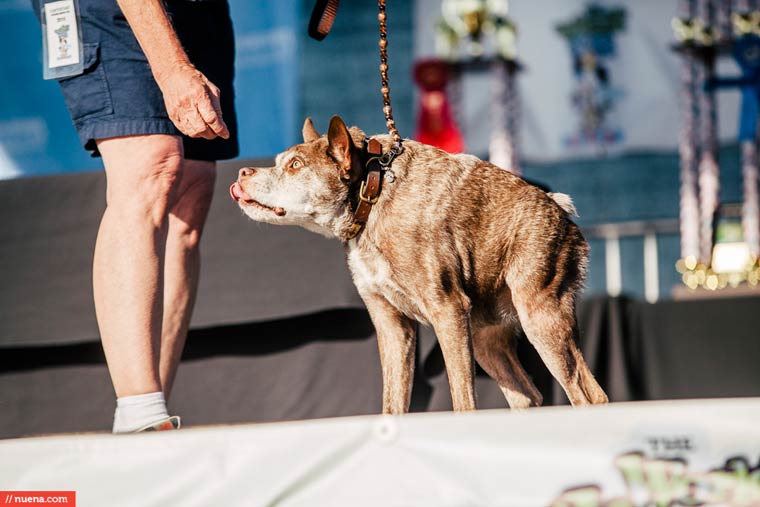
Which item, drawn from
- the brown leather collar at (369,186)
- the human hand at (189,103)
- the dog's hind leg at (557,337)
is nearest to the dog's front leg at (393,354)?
the brown leather collar at (369,186)

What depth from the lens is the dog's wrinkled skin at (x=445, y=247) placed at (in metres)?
2.13

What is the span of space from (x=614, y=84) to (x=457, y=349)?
529cm

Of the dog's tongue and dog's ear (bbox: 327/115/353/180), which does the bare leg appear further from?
dog's ear (bbox: 327/115/353/180)

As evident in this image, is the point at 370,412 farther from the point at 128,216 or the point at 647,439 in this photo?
the point at 647,439

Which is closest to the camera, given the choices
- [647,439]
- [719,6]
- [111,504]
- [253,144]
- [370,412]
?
[647,439]

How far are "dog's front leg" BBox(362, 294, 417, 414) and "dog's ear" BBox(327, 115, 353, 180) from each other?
34cm

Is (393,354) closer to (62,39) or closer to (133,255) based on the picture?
(133,255)

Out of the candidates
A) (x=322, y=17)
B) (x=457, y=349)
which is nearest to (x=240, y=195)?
(x=322, y=17)

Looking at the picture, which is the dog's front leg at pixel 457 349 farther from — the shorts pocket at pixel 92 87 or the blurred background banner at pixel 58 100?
the blurred background banner at pixel 58 100

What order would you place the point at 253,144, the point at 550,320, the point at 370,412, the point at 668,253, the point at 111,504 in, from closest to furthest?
1. the point at 111,504
2. the point at 550,320
3. the point at 370,412
4. the point at 253,144
5. the point at 668,253

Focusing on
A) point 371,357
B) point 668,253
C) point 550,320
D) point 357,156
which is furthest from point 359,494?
point 668,253

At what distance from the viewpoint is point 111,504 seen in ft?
4.66

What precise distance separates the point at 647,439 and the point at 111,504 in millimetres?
843

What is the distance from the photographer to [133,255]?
2.22 metres
